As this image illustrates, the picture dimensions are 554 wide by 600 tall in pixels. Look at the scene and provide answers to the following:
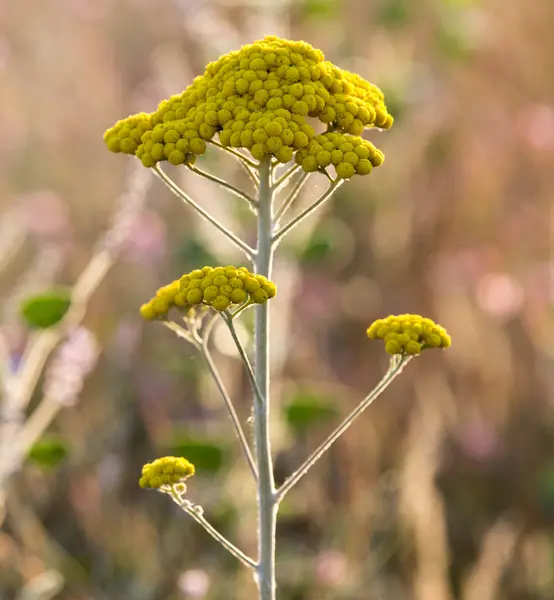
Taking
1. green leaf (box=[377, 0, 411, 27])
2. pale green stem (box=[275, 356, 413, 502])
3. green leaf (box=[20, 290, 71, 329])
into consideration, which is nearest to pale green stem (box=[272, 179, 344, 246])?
pale green stem (box=[275, 356, 413, 502])

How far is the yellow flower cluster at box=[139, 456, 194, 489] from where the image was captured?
1214mm

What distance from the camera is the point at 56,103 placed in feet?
16.3

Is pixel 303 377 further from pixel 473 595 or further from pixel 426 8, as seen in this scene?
pixel 426 8

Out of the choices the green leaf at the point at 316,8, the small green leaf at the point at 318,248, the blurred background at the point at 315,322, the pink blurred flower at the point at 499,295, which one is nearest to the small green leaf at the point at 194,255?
the blurred background at the point at 315,322

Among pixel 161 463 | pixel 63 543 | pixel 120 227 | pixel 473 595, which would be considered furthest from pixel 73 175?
pixel 161 463

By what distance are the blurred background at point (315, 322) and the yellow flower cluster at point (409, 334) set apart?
0.88 metres

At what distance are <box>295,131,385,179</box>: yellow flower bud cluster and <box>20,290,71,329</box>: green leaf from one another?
3.09ft

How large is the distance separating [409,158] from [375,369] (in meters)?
1.15

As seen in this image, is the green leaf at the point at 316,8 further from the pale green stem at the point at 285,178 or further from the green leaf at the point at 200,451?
the pale green stem at the point at 285,178

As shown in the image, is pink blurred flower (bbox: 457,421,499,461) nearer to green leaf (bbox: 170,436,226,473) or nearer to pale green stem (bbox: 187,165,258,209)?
green leaf (bbox: 170,436,226,473)

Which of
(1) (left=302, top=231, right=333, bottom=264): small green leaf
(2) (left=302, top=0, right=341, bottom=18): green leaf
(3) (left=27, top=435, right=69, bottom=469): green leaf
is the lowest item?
(3) (left=27, top=435, right=69, bottom=469): green leaf

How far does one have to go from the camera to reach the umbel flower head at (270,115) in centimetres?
115

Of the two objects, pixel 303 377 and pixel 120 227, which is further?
pixel 303 377

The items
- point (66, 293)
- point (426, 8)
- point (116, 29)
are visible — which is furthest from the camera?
point (116, 29)
